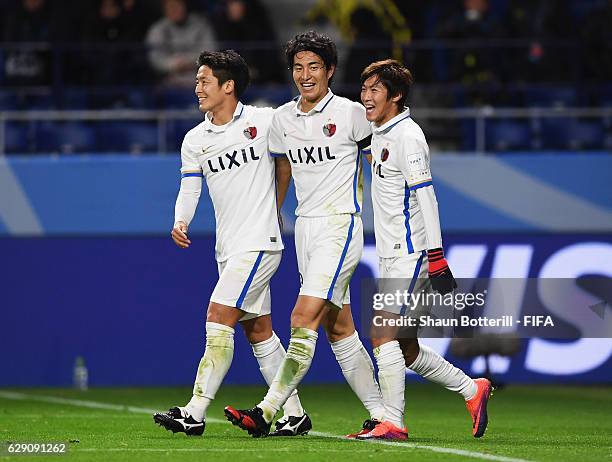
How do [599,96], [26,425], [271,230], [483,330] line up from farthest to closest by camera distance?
[599,96] < [483,330] < [26,425] < [271,230]

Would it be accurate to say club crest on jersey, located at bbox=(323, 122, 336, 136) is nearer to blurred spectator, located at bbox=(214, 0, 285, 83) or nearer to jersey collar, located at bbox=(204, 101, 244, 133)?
jersey collar, located at bbox=(204, 101, 244, 133)

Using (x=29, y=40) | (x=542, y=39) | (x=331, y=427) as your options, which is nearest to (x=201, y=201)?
(x=29, y=40)

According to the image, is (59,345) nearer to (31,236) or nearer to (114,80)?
(31,236)

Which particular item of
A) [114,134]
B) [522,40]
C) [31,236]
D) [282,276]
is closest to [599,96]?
[522,40]

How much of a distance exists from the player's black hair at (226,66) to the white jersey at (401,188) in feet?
3.00

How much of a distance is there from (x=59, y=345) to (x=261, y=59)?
362 cm

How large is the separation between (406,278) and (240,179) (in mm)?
1133

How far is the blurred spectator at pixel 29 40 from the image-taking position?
1434 centimetres

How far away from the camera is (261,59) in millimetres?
14594

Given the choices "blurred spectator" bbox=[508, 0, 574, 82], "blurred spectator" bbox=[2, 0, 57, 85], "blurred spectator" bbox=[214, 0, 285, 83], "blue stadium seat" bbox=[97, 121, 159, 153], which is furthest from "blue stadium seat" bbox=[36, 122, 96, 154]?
"blurred spectator" bbox=[508, 0, 574, 82]

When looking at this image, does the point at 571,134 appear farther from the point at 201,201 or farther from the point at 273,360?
the point at 273,360

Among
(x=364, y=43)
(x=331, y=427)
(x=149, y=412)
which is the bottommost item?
(x=149, y=412)

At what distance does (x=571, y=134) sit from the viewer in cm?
1397

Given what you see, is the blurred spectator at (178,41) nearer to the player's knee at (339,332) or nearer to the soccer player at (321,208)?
the soccer player at (321,208)
